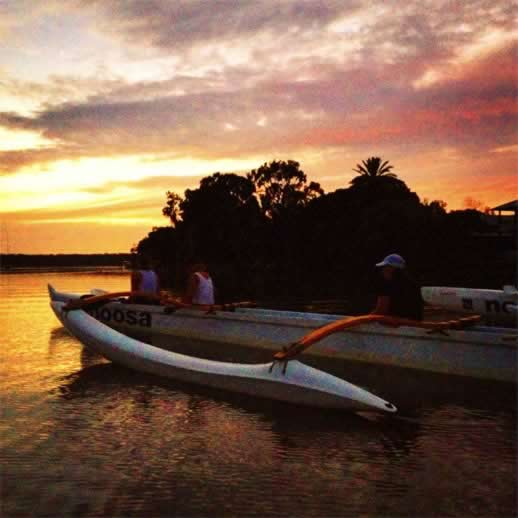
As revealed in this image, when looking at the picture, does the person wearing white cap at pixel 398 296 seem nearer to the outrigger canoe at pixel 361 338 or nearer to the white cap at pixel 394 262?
the white cap at pixel 394 262

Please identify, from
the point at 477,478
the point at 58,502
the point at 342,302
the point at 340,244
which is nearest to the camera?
the point at 58,502

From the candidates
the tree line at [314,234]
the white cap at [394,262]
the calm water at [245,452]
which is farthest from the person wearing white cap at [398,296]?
the tree line at [314,234]

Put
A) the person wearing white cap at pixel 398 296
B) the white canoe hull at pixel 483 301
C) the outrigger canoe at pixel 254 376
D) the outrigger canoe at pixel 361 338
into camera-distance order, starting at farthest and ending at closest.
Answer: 1. the white canoe hull at pixel 483 301
2. the person wearing white cap at pixel 398 296
3. the outrigger canoe at pixel 361 338
4. the outrigger canoe at pixel 254 376

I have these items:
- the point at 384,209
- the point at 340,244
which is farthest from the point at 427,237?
the point at 340,244

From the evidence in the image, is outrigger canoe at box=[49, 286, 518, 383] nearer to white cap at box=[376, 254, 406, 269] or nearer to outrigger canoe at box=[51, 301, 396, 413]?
white cap at box=[376, 254, 406, 269]

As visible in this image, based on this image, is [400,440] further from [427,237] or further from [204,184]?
[204,184]

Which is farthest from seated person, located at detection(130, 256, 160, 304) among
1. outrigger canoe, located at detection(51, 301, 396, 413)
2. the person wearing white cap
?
the person wearing white cap

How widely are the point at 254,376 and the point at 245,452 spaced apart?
80.7 inches

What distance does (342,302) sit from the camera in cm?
2341

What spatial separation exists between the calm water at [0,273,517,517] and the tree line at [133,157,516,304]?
82.1ft

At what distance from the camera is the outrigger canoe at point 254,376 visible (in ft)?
23.8

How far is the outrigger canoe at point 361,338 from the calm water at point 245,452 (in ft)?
1.17

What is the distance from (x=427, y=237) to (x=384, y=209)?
382 centimetres

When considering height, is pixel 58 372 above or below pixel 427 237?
below
